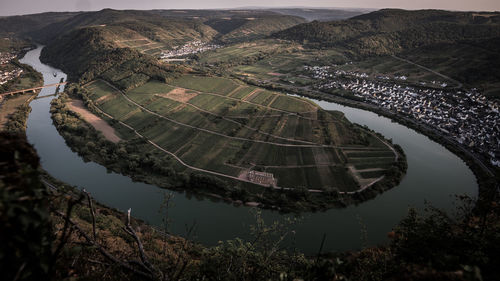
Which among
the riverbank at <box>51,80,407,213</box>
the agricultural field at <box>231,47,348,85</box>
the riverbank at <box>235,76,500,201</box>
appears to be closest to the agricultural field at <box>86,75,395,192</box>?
the riverbank at <box>51,80,407,213</box>

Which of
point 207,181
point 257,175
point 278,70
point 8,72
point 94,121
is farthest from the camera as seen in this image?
point 278,70

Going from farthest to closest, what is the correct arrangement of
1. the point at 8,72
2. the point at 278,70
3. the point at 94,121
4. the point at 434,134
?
the point at 278,70, the point at 8,72, the point at 94,121, the point at 434,134

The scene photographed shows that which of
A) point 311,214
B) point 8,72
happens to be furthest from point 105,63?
point 311,214

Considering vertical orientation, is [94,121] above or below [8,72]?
below

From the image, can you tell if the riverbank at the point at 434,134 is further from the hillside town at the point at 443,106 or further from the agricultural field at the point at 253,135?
the agricultural field at the point at 253,135

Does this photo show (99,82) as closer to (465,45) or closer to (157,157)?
(157,157)

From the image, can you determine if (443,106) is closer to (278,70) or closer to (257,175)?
(257,175)

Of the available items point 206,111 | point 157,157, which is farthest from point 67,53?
point 157,157
